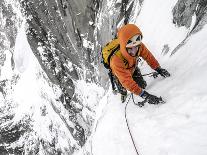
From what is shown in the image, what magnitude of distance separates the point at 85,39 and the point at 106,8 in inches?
212

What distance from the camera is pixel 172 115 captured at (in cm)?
594

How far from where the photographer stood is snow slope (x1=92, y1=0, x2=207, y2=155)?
5191 millimetres

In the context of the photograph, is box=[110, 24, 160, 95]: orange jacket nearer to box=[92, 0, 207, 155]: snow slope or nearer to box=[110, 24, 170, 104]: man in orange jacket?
box=[110, 24, 170, 104]: man in orange jacket

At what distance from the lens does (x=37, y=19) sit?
90.5 feet

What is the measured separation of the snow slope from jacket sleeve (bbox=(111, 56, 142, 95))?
56 centimetres

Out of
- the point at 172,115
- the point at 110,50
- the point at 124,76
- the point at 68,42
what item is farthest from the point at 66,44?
the point at 172,115

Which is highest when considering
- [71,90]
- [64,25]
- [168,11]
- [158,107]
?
[64,25]

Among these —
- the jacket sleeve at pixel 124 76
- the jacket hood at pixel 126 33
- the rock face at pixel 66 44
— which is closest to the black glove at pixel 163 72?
the jacket sleeve at pixel 124 76

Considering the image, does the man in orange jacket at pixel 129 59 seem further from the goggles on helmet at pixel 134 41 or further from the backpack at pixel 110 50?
the backpack at pixel 110 50

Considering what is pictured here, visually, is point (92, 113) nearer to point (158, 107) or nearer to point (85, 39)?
point (85, 39)

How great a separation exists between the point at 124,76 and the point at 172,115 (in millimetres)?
1391

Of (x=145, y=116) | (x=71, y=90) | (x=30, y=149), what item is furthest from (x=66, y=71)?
(x=145, y=116)

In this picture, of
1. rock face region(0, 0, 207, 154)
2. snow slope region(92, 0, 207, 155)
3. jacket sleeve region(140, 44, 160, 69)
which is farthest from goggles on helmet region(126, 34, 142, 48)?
rock face region(0, 0, 207, 154)

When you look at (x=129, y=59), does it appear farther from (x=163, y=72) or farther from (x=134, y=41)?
(x=163, y=72)
